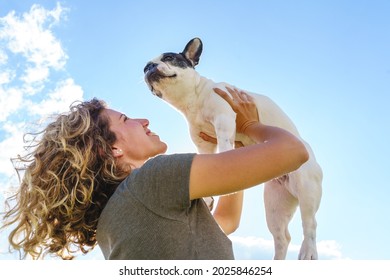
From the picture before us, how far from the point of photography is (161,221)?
1.78 meters

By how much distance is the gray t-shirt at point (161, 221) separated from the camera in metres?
1.75

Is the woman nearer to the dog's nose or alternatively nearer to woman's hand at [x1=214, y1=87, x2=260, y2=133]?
woman's hand at [x1=214, y1=87, x2=260, y2=133]

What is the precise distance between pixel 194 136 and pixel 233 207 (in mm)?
1149

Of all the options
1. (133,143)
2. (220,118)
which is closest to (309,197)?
(220,118)

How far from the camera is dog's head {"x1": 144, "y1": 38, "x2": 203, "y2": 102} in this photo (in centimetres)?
357

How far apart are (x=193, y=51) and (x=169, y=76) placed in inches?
15.7

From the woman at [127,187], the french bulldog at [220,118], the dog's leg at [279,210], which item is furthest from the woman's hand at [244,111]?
the dog's leg at [279,210]

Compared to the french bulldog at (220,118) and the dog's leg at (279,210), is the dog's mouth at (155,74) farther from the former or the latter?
the dog's leg at (279,210)

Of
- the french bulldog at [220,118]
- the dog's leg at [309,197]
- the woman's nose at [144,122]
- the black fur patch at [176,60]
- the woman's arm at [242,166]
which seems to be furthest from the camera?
the black fur patch at [176,60]

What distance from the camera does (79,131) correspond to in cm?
214

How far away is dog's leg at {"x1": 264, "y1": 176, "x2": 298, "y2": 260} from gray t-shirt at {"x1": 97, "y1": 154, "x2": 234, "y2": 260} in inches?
67.1

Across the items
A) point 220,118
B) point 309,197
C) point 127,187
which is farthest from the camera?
point 309,197

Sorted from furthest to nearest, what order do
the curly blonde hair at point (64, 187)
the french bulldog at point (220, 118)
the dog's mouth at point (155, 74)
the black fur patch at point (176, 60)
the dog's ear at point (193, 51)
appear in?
the dog's ear at point (193, 51), the black fur patch at point (176, 60), the dog's mouth at point (155, 74), the french bulldog at point (220, 118), the curly blonde hair at point (64, 187)

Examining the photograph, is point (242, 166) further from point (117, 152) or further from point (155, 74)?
point (155, 74)
